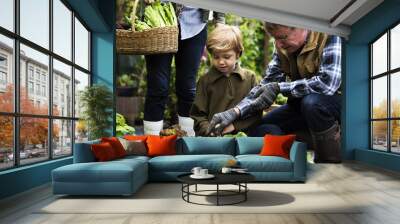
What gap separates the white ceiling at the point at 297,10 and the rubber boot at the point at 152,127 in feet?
8.10

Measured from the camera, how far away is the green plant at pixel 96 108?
7.69 metres

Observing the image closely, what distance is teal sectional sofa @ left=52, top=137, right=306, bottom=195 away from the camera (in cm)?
480

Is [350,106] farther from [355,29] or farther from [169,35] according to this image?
[169,35]

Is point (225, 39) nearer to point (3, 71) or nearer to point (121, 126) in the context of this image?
point (121, 126)

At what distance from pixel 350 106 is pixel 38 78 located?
6.41 metres

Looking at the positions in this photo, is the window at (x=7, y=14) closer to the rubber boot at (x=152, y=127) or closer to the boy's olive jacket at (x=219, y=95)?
the rubber boot at (x=152, y=127)

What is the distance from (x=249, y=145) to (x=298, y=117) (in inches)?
90.0

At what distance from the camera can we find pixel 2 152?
482 cm

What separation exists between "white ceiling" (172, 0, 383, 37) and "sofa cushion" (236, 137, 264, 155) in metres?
2.43

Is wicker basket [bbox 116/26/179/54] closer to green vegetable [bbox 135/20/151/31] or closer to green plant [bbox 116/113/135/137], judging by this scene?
green vegetable [bbox 135/20/151/31]

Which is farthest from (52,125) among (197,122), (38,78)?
(197,122)

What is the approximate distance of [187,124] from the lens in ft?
28.0

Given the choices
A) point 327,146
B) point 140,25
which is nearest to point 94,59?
point 140,25

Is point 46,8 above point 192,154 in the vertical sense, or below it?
above
